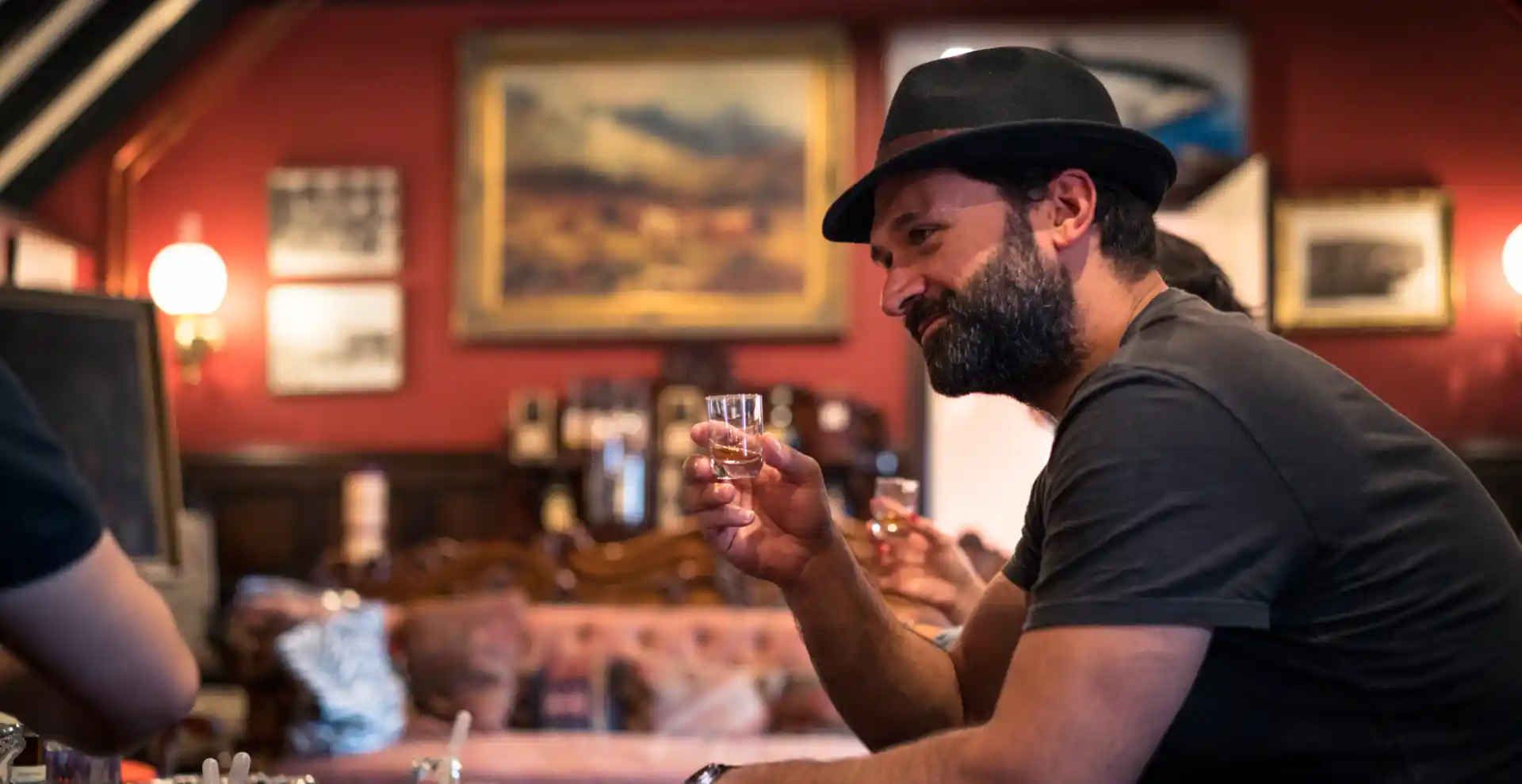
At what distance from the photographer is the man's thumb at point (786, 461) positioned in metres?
2.00

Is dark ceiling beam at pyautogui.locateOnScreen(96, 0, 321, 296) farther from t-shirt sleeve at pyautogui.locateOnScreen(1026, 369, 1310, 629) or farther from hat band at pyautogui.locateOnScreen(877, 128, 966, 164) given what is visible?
t-shirt sleeve at pyautogui.locateOnScreen(1026, 369, 1310, 629)

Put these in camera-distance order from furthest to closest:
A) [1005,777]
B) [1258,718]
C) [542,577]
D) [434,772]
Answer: [542,577] < [434,772] < [1258,718] < [1005,777]

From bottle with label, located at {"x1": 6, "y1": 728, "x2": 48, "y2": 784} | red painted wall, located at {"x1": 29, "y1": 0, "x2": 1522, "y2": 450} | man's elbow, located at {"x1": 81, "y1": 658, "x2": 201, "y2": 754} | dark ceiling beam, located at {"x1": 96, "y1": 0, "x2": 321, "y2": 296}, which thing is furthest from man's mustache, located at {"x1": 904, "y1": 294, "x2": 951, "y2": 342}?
dark ceiling beam, located at {"x1": 96, "y1": 0, "x2": 321, "y2": 296}

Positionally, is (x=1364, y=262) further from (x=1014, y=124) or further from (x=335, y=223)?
(x=1014, y=124)

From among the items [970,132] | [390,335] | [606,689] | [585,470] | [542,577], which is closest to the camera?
[970,132]

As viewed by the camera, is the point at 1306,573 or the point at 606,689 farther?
the point at 606,689

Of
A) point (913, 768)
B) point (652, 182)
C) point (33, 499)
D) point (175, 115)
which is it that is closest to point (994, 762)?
point (913, 768)

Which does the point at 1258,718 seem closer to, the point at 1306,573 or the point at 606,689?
the point at 1306,573

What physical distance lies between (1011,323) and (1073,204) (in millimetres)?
171

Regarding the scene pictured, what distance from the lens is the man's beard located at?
1753 mm

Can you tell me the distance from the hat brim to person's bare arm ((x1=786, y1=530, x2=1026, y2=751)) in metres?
0.61

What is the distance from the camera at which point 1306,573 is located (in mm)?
1506

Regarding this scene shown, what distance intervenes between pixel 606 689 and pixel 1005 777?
406cm

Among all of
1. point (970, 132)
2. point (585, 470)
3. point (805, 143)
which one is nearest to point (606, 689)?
point (585, 470)
